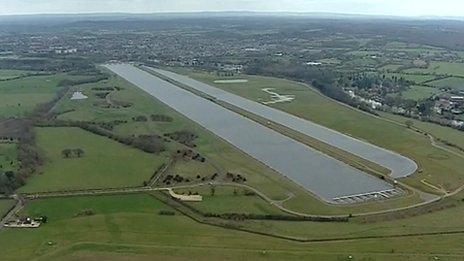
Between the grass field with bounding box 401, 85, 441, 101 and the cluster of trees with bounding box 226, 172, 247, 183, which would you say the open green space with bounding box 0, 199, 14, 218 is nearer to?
the cluster of trees with bounding box 226, 172, 247, 183

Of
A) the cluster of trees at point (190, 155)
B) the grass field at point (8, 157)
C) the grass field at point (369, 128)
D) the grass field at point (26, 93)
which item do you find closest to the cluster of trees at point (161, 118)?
the cluster of trees at point (190, 155)

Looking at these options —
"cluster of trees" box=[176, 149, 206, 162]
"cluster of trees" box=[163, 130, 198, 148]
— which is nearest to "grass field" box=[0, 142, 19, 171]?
"cluster of trees" box=[176, 149, 206, 162]

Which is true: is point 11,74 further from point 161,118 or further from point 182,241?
point 182,241

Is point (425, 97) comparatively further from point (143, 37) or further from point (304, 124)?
point (143, 37)

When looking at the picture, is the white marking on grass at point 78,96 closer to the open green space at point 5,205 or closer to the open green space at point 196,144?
the open green space at point 196,144

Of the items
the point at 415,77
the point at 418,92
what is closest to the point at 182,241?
the point at 418,92

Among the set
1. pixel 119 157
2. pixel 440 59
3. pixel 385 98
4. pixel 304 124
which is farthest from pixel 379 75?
pixel 119 157
